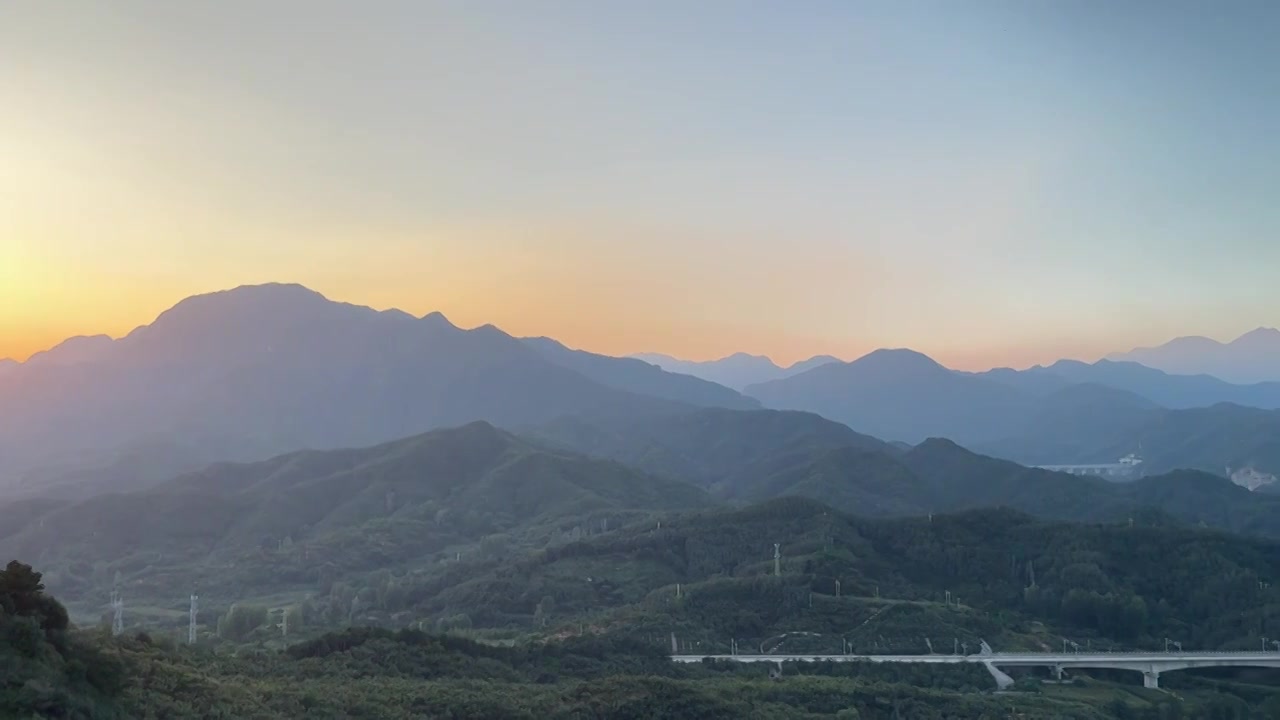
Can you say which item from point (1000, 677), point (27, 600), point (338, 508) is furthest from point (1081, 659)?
point (338, 508)

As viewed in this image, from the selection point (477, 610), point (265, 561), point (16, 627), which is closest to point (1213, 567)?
point (477, 610)

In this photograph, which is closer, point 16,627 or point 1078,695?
point 16,627

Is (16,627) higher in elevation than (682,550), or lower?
higher

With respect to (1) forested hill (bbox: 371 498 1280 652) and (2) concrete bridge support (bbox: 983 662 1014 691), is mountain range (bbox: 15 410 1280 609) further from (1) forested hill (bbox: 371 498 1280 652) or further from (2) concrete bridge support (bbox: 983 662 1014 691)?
(2) concrete bridge support (bbox: 983 662 1014 691)

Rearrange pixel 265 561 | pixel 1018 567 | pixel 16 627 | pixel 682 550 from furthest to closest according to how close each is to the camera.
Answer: pixel 265 561
pixel 682 550
pixel 1018 567
pixel 16 627

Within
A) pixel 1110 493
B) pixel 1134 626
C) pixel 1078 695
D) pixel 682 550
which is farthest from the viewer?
pixel 1110 493

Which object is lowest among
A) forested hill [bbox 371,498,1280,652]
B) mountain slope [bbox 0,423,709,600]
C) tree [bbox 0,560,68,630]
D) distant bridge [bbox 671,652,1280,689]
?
distant bridge [bbox 671,652,1280,689]

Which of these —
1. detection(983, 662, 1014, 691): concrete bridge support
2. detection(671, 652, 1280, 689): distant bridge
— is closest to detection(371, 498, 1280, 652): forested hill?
detection(671, 652, 1280, 689): distant bridge

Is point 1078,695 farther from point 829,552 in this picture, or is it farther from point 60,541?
point 60,541
